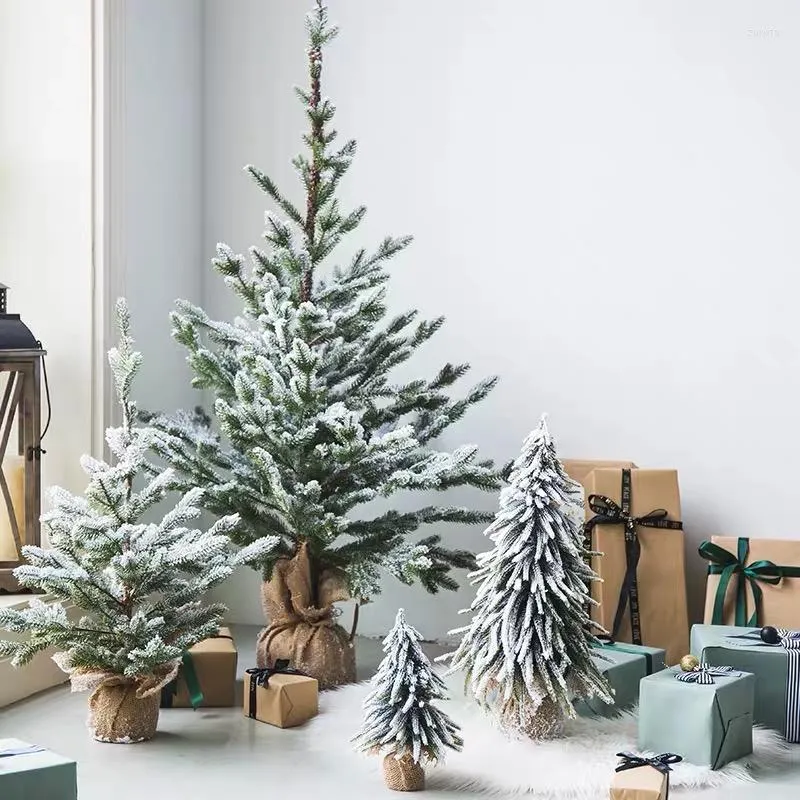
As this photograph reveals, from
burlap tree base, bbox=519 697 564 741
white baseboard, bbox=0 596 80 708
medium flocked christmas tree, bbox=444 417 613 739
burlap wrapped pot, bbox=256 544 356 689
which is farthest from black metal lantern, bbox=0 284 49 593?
burlap tree base, bbox=519 697 564 741

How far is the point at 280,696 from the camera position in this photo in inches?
103

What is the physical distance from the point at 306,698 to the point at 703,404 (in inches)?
53.8

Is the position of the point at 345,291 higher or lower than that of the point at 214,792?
higher

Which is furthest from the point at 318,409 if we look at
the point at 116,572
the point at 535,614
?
the point at 535,614

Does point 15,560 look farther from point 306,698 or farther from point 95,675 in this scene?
point 306,698

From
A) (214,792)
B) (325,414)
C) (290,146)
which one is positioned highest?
(290,146)

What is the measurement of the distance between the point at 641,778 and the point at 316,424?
3.83 ft

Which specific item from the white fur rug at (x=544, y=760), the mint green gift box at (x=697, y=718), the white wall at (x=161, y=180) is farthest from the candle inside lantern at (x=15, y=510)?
the mint green gift box at (x=697, y=718)

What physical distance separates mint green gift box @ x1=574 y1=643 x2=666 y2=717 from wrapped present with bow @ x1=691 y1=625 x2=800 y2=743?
160mm

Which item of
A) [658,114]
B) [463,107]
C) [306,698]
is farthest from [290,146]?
[306,698]

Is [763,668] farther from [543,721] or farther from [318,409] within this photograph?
[318,409]

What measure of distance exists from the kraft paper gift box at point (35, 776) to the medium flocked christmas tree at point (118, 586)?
514mm

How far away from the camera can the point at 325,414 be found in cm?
282

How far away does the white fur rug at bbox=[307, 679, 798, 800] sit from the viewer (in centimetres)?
222
